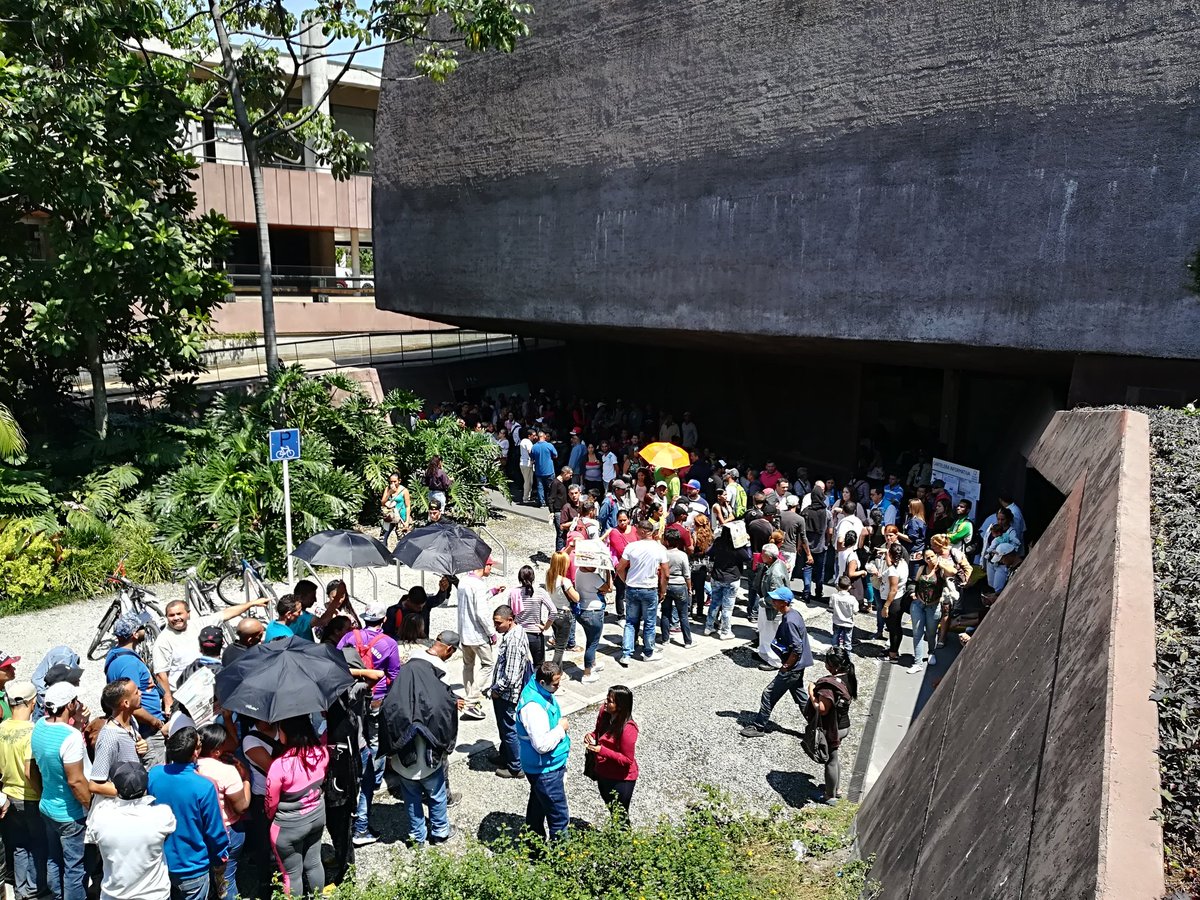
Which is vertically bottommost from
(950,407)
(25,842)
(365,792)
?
(365,792)

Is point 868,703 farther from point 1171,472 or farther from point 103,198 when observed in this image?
point 103,198

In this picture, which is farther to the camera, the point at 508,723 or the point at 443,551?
the point at 443,551

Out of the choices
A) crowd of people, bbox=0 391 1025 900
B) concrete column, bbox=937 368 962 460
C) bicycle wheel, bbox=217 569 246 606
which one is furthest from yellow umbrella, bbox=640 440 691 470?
concrete column, bbox=937 368 962 460

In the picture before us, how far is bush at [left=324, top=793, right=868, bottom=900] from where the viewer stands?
489cm

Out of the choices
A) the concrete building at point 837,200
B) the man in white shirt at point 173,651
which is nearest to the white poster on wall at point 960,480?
the concrete building at point 837,200

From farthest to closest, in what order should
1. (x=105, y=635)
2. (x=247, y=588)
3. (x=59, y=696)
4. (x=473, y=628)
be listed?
(x=247, y=588) → (x=105, y=635) → (x=473, y=628) → (x=59, y=696)

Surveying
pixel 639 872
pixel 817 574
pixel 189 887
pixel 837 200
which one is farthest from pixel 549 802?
pixel 837 200

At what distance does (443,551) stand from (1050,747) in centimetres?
717

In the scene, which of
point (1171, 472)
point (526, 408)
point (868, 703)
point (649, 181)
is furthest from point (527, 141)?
point (1171, 472)

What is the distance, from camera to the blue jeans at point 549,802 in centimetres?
673

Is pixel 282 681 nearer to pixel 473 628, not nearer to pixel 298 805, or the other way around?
pixel 298 805

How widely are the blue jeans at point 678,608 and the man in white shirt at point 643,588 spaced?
18cm

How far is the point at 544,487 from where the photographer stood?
18.8m

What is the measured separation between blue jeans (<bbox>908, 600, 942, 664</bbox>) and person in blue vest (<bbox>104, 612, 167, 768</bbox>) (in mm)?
8347
